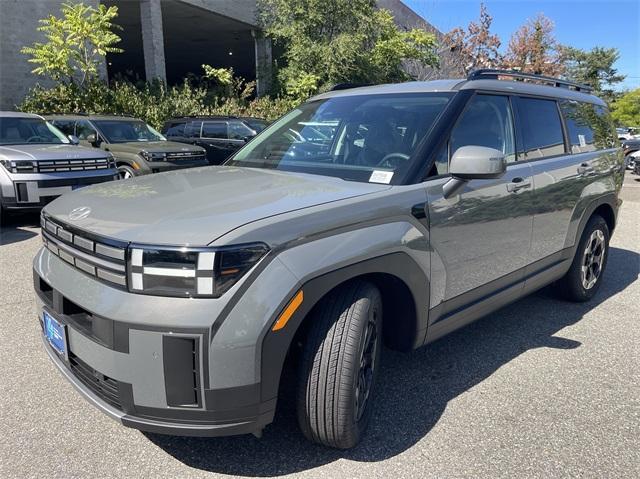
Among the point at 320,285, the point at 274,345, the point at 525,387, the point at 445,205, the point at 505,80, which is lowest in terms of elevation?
the point at 525,387

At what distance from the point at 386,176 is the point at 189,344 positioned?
1.39 m

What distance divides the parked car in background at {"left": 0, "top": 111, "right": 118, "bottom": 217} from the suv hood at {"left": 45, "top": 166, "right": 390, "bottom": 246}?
477 centimetres

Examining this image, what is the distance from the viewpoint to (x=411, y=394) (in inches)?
120

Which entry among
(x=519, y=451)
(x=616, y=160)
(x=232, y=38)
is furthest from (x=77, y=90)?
(x=519, y=451)

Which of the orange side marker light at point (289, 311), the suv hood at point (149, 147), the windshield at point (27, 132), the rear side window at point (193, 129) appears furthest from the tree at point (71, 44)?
the orange side marker light at point (289, 311)

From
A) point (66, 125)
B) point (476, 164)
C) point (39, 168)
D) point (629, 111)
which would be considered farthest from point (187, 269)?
point (629, 111)

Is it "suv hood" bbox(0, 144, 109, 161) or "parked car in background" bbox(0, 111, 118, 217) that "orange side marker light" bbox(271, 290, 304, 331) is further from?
"suv hood" bbox(0, 144, 109, 161)

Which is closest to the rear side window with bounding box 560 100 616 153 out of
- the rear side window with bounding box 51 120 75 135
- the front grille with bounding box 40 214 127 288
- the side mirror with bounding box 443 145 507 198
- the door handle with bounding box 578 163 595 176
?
the door handle with bounding box 578 163 595 176

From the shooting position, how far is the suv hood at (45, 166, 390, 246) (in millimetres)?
2053

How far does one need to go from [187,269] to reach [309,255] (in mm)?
505

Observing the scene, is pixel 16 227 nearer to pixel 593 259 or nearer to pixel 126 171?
pixel 126 171

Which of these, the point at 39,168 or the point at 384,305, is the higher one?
the point at 39,168

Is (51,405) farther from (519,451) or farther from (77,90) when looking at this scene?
(77,90)

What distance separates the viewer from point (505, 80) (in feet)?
11.9
